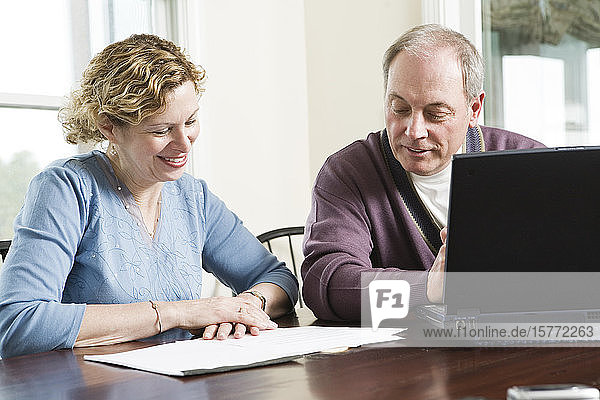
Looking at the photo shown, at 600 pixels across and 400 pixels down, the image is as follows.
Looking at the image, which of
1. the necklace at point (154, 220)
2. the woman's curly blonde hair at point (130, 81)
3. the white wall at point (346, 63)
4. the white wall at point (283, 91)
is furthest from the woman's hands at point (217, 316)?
the white wall at point (346, 63)

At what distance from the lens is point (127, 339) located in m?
1.44

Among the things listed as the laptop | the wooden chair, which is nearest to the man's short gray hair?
the laptop

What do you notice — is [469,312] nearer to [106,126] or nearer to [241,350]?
[241,350]

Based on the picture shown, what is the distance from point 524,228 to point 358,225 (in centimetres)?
60

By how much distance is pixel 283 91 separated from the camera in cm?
333

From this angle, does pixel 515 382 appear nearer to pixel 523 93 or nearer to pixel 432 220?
pixel 432 220

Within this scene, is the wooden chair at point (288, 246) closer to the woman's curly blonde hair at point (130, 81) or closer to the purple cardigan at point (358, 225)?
the purple cardigan at point (358, 225)

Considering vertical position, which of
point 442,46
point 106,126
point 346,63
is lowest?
point 106,126

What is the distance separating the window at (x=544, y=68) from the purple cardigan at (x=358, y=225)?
1015mm

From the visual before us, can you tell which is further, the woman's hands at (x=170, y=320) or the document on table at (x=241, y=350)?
the woman's hands at (x=170, y=320)

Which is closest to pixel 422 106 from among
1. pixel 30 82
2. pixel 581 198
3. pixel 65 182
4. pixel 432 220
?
pixel 432 220

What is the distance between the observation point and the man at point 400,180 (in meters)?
1.61

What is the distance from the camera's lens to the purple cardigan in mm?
1595

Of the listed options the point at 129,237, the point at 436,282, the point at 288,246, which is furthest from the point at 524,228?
the point at 288,246
